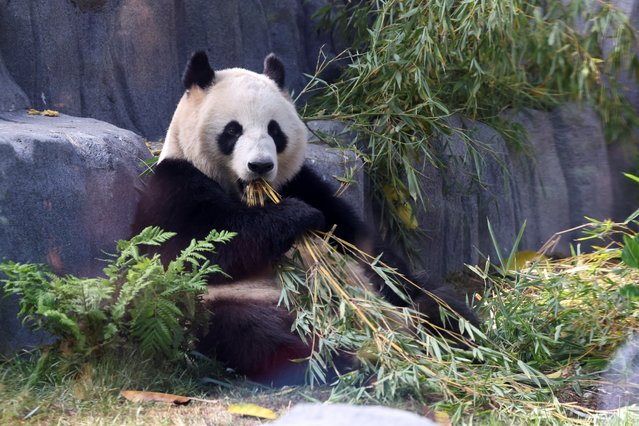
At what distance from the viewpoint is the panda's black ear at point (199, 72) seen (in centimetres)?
409

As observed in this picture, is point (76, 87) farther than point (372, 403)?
Yes

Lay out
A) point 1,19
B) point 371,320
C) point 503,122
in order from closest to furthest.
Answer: point 371,320 → point 1,19 → point 503,122

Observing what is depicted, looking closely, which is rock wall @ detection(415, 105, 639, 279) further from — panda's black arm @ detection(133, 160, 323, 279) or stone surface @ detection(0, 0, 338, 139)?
panda's black arm @ detection(133, 160, 323, 279)

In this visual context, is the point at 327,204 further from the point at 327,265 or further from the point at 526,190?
the point at 526,190

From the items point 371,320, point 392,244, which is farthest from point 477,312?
point 392,244

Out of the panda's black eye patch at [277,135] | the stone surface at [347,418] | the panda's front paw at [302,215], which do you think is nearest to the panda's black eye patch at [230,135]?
the panda's black eye patch at [277,135]

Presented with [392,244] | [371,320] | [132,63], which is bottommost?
[392,244]

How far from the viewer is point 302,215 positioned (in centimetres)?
376

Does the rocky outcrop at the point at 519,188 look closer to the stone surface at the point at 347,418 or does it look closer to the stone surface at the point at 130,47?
the stone surface at the point at 130,47

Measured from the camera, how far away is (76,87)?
5.70m

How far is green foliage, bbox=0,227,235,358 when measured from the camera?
325 centimetres

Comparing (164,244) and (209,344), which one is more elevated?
(164,244)

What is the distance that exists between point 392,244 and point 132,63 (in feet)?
7.71

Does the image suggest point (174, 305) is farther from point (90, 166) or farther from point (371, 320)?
point (90, 166)
